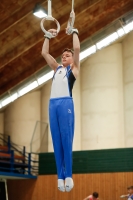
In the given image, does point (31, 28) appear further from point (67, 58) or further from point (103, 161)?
point (67, 58)

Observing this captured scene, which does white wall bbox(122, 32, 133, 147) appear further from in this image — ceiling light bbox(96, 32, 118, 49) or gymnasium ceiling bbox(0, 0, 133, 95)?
gymnasium ceiling bbox(0, 0, 133, 95)

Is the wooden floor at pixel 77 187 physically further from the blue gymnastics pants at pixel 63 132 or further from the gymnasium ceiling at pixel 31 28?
the blue gymnastics pants at pixel 63 132

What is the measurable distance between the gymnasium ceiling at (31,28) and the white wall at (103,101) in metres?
2.59

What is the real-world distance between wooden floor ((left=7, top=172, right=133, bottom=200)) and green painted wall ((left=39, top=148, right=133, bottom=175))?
0.22 m

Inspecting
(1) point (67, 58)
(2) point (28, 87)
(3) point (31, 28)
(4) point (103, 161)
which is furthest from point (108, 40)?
(1) point (67, 58)

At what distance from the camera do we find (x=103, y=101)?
60.5 ft

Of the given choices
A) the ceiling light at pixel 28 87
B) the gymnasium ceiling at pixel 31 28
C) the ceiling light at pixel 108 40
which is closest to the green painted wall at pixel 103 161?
the ceiling light at pixel 28 87

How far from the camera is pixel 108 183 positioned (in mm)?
16734

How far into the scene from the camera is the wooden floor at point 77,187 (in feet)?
54.0

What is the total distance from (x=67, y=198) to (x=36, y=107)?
5.20 m

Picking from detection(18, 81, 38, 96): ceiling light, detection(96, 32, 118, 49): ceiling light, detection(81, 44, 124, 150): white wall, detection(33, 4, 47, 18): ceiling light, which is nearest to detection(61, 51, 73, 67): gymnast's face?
detection(33, 4, 47, 18): ceiling light

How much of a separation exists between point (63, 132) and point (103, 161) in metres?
12.5

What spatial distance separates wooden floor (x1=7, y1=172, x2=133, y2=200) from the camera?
648 inches

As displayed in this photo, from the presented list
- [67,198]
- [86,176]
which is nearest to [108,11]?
[86,176]
